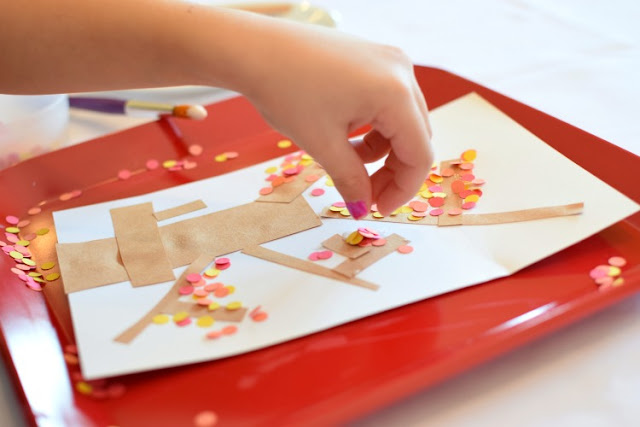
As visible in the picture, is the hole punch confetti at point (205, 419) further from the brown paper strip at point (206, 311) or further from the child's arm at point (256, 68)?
the child's arm at point (256, 68)

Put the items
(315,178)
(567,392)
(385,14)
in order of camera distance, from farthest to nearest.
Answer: (385,14) < (315,178) < (567,392)

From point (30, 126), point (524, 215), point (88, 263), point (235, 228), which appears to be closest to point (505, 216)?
point (524, 215)

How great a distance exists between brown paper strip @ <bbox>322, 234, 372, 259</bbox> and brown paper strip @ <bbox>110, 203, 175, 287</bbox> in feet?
0.40

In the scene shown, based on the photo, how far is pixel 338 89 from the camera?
0.45 m

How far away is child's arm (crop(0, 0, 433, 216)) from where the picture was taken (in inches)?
18.0

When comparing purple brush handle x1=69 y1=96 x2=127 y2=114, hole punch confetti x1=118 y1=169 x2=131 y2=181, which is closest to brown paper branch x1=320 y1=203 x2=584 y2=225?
hole punch confetti x1=118 y1=169 x2=131 y2=181

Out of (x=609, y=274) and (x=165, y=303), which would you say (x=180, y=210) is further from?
(x=609, y=274)

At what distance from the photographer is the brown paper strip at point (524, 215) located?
0.54 meters

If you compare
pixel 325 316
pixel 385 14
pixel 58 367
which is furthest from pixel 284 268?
pixel 385 14

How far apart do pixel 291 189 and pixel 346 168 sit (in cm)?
15

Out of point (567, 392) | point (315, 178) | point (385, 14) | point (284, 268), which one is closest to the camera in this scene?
point (567, 392)

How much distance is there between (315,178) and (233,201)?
0.25 feet

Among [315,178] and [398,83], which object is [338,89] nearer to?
[398,83]

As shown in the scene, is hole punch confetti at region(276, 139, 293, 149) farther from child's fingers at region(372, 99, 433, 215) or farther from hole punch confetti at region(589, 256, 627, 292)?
hole punch confetti at region(589, 256, 627, 292)
